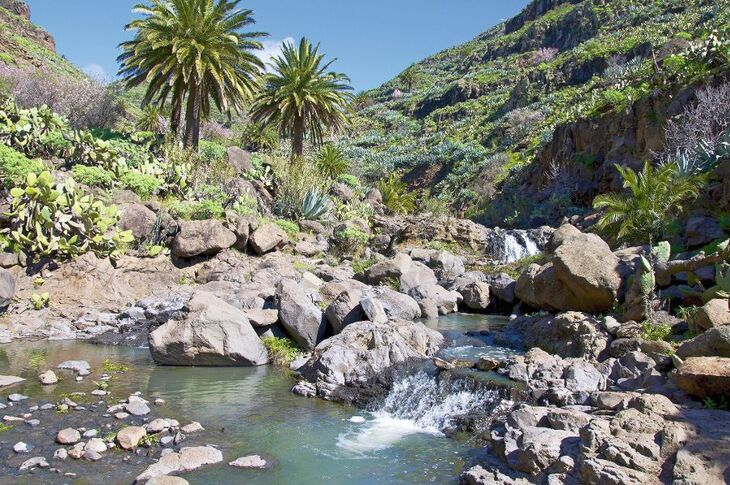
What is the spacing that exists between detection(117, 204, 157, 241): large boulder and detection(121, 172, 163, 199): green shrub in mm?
1823

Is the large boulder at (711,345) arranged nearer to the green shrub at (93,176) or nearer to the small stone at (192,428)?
the small stone at (192,428)

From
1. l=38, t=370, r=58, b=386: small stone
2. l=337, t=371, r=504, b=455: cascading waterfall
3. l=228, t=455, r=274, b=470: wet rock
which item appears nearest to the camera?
l=228, t=455, r=274, b=470: wet rock

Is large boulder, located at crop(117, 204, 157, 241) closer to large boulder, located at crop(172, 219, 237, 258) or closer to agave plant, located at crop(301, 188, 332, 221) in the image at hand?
large boulder, located at crop(172, 219, 237, 258)

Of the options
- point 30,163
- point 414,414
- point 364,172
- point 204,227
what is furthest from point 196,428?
point 364,172

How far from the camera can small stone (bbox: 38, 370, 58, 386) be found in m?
8.51

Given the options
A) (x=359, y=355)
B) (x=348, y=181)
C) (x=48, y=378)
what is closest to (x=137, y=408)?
(x=48, y=378)

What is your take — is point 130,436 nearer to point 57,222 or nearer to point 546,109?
point 57,222

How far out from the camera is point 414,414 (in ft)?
26.6

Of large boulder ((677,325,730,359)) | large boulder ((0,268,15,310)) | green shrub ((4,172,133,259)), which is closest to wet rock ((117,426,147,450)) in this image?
large boulder ((677,325,730,359))

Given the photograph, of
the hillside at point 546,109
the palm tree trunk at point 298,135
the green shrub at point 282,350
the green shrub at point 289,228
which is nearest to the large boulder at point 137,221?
the green shrub at point 289,228

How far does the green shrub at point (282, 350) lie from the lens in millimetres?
10883

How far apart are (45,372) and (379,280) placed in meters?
9.56

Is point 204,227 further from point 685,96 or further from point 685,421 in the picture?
point 685,96

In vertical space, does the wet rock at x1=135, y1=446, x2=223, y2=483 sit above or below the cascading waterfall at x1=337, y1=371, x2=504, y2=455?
below
